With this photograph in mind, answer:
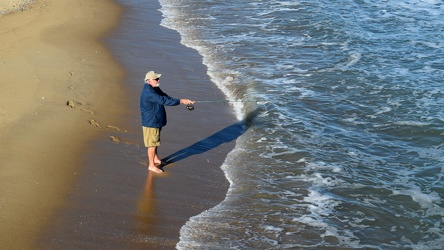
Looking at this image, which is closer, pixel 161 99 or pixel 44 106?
pixel 161 99

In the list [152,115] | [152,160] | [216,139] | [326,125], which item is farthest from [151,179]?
[326,125]

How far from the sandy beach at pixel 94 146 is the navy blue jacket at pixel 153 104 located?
708 millimetres

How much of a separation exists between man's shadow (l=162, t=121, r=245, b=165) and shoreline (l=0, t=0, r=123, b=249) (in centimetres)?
137

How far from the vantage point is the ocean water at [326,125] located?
8367mm

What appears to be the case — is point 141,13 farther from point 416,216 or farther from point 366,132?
point 416,216

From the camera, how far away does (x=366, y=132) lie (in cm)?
1155

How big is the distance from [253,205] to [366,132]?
11.6 ft

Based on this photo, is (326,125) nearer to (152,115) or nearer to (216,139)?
(216,139)

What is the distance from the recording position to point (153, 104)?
946 centimetres

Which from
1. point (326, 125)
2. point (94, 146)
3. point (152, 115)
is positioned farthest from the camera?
point (326, 125)

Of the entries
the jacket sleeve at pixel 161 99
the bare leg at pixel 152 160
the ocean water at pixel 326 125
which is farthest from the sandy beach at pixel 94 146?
the jacket sleeve at pixel 161 99

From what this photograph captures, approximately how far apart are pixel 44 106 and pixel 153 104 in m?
2.79


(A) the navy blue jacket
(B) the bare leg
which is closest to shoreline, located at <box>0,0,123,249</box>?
(B) the bare leg

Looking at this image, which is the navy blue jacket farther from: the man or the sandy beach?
the sandy beach
